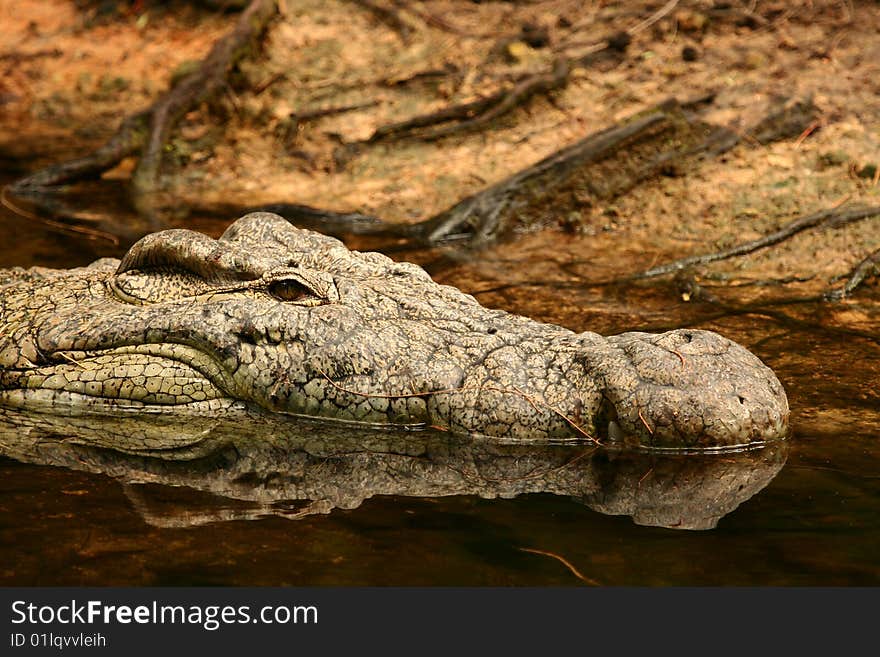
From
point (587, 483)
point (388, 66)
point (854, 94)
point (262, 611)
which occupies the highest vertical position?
point (388, 66)

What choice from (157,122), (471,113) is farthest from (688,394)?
(157,122)

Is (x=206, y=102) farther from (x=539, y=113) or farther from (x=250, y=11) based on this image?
(x=539, y=113)

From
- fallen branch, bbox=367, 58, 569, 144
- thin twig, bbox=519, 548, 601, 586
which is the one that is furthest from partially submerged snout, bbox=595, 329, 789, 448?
fallen branch, bbox=367, 58, 569, 144

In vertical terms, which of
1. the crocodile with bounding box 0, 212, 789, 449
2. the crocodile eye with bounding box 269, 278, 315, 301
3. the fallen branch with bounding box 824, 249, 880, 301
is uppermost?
the fallen branch with bounding box 824, 249, 880, 301

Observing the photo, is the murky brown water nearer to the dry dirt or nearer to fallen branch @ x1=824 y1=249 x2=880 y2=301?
fallen branch @ x1=824 y1=249 x2=880 y2=301

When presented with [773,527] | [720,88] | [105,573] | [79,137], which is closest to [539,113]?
[720,88]
